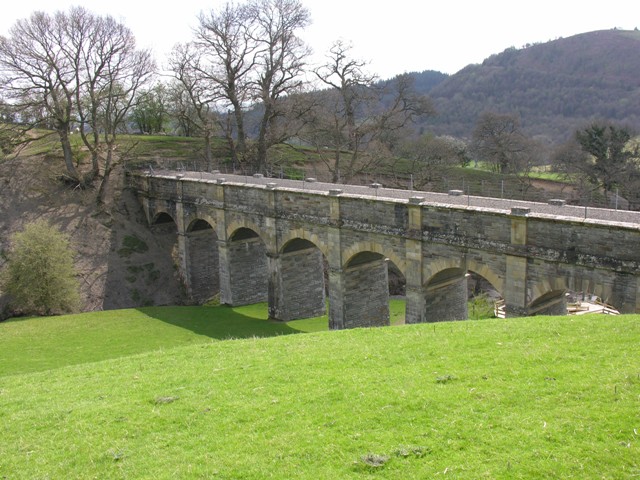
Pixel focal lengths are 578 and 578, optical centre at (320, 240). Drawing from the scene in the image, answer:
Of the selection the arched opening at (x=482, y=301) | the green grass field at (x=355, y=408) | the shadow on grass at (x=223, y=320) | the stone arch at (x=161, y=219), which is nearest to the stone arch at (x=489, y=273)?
the green grass field at (x=355, y=408)

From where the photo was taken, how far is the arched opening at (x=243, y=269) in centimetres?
3209

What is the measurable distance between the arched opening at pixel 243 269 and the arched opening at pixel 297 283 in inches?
119

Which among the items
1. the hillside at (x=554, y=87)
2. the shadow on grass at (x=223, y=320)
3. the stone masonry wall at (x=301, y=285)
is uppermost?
the hillside at (x=554, y=87)

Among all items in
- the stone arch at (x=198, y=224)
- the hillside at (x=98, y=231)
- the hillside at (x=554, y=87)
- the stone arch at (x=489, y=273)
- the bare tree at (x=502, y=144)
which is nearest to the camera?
the stone arch at (x=489, y=273)

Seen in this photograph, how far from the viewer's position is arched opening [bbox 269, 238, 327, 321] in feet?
94.7

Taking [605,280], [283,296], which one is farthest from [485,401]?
[283,296]

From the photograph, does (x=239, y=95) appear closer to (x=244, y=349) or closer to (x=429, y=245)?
(x=429, y=245)

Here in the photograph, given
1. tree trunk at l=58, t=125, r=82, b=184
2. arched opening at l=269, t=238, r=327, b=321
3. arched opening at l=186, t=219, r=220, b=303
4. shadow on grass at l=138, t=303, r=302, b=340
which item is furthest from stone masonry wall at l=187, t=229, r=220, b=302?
tree trunk at l=58, t=125, r=82, b=184

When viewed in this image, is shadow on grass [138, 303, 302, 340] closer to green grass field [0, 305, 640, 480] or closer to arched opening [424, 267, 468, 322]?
arched opening [424, 267, 468, 322]

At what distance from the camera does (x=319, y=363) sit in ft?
42.5

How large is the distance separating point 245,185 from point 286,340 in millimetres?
14432

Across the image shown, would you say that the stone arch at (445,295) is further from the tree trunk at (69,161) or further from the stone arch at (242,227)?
the tree trunk at (69,161)

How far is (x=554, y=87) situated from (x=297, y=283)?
104204 millimetres

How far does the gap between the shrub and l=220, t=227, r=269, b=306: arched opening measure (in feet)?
26.7
